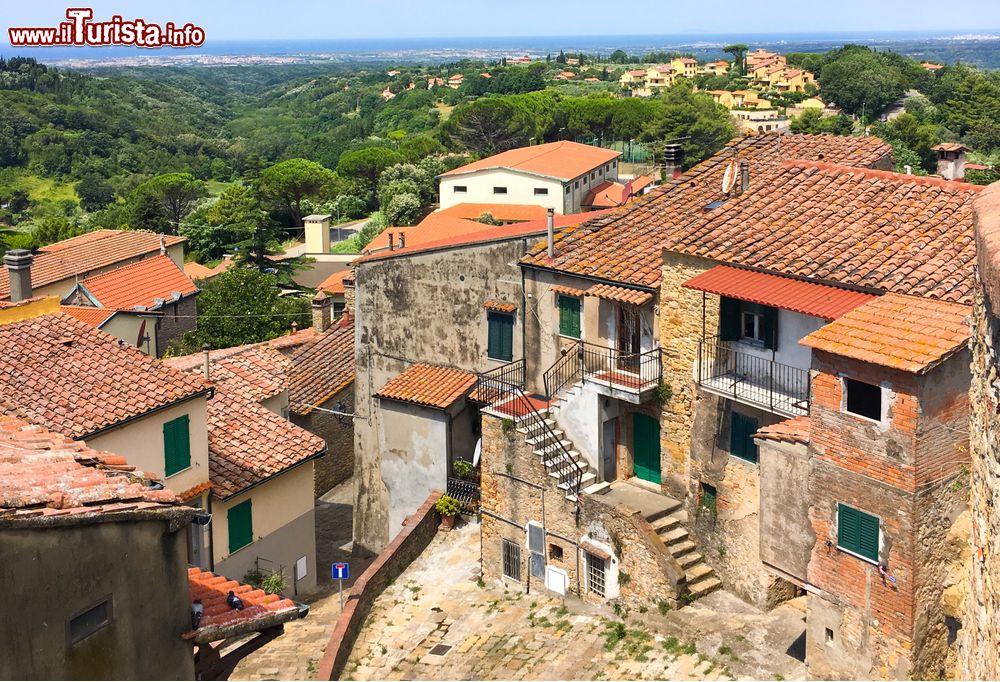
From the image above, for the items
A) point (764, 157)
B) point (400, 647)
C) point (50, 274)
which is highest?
point (764, 157)

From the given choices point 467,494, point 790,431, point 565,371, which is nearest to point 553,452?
point 565,371

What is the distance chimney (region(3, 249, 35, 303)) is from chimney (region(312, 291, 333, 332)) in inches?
572

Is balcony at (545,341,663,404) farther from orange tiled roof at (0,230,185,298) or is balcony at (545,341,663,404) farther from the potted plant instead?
orange tiled roof at (0,230,185,298)

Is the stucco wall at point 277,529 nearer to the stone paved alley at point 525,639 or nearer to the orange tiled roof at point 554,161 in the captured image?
the stone paved alley at point 525,639

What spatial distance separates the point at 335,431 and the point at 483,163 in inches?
1862

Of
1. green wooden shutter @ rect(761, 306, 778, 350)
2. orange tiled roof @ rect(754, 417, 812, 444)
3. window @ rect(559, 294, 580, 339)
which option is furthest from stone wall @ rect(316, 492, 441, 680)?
green wooden shutter @ rect(761, 306, 778, 350)

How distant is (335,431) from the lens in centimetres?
3331

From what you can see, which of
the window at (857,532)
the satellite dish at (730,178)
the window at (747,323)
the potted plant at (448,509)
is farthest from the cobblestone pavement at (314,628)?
the satellite dish at (730,178)

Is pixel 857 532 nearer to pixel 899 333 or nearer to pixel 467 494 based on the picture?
pixel 899 333

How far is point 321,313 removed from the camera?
40.7 meters

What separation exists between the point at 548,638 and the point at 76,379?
368 inches

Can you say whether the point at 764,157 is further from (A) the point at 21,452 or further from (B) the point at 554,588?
(A) the point at 21,452

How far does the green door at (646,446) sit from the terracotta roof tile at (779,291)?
349cm

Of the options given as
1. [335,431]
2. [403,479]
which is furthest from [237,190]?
[403,479]
